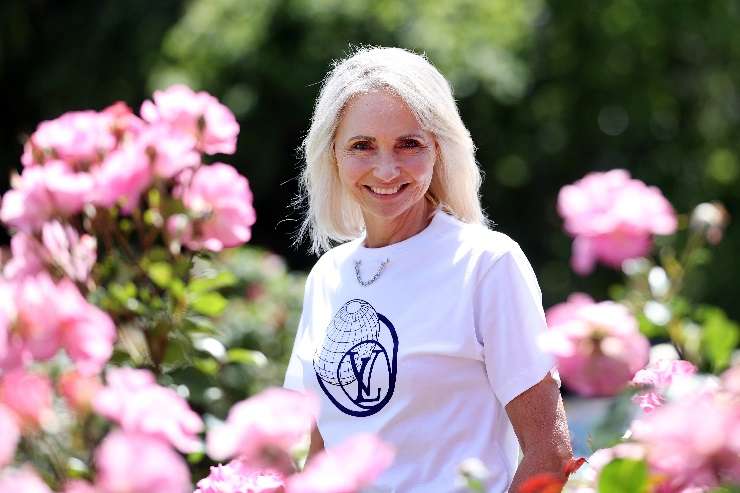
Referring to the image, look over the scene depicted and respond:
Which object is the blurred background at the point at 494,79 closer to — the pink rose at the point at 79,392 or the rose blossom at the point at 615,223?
the rose blossom at the point at 615,223

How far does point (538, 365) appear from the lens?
2.07m

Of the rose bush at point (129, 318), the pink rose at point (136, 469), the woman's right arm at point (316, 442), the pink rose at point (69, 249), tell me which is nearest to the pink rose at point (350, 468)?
the rose bush at point (129, 318)

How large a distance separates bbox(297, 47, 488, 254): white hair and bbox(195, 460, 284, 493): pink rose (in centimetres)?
84

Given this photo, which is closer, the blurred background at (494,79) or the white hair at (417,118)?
the white hair at (417,118)

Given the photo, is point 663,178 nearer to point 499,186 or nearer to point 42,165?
point 499,186

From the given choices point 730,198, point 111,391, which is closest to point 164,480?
point 111,391

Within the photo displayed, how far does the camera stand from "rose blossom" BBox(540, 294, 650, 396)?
1.09 metres

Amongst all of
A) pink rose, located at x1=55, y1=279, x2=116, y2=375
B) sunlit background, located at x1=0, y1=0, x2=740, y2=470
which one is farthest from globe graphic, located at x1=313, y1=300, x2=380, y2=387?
sunlit background, located at x1=0, y1=0, x2=740, y2=470

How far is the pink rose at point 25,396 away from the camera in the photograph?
45.0 inches

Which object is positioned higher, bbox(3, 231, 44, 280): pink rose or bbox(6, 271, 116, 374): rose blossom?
bbox(3, 231, 44, 280): pink rose

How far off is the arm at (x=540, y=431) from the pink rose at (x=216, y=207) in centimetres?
59

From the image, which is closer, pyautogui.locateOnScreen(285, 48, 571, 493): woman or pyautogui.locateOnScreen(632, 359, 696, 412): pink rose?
pyautogui.locateOnScreen(632, 359, 696, 412): pink rose

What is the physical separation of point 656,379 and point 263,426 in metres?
0.58

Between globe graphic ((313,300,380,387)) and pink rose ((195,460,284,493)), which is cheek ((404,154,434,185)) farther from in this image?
pink rose ((195,460,284,493))
